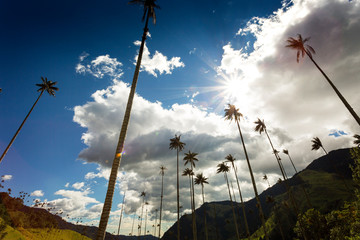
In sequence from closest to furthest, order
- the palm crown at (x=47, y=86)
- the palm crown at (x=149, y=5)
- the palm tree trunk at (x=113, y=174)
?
the palm tree trunk at (x=113, y=174)
the palm crown at (x=149, y=5)
the palm crown at (x=47, y=86)

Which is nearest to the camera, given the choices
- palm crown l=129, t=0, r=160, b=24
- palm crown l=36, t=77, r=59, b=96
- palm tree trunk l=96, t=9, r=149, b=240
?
palm tree trunk l=96, t=9, r=149, b=240

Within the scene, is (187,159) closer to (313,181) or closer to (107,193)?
(107,193)

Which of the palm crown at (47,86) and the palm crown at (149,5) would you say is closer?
the palm crown at (149,5)

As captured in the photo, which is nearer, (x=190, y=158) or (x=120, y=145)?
(x=120, y=145)

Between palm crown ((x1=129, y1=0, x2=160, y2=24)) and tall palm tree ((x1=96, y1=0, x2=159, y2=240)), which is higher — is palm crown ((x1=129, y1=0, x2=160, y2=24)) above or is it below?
above

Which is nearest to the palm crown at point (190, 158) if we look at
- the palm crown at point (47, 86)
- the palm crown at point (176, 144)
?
the palm crown at point (176, 144)

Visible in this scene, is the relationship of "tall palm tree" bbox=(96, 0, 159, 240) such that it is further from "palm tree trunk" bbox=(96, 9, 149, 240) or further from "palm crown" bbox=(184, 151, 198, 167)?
"palm crown" bbox=(184, 151, 198, 167)

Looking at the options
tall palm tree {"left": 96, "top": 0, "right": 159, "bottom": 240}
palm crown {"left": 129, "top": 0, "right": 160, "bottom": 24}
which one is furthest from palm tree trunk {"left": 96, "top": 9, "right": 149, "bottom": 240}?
palm crown {"left": 129, "top": 0, "right": 160, "bottom": 24}

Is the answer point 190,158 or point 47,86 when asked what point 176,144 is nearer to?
point 190,158

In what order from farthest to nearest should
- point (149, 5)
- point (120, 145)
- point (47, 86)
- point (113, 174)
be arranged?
1. point (47, 86)
2. point (149, 5)
3. point (120, 145)
4. point (113, 174)

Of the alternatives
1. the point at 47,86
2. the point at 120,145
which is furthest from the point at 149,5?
the point at 47,86

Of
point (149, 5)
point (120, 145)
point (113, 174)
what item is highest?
point (149, 5)

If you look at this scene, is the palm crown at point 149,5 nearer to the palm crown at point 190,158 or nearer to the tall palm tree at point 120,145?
the tall palm tree at point 120,145

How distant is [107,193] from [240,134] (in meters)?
26.1
